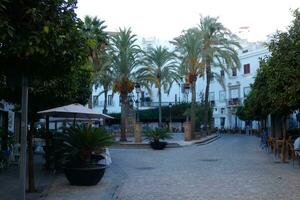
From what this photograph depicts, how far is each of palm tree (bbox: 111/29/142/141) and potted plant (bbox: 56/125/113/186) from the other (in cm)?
2592

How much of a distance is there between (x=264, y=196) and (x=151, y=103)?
79.4 m

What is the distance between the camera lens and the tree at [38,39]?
6066mm

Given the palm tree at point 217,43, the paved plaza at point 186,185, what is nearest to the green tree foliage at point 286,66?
the paved plaza at point 186,185

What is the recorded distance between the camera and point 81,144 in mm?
12727

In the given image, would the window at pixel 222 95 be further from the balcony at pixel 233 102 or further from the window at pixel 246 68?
the window at pixel 246 68

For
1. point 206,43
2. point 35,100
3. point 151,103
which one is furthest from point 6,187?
point 151,103

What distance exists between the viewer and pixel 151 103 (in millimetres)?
90062

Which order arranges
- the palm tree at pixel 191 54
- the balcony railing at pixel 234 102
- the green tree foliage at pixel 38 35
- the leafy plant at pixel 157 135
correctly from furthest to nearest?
the balcony railing at pixel 234 102 < the palm tree at pixel 191 54 < the leafy plant at pixel 157 135 < the green tree foliage at pixel 38 35

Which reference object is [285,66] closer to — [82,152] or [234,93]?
[82,152]

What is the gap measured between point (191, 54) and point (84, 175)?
32.0 m

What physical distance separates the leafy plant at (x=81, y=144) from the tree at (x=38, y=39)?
4.47 meters

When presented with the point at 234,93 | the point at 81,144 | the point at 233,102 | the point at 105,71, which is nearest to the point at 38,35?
the point at 81,144

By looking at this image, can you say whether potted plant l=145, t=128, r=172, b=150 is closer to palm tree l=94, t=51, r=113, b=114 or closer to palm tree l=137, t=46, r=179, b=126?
palm tree l=94, t=51, r=113, b=114

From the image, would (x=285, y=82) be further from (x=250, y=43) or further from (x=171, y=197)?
(x=250, y=43)
